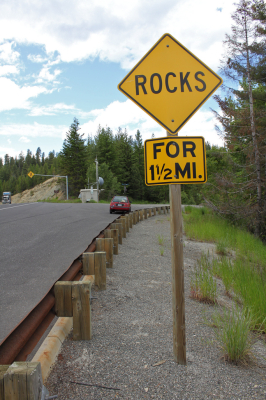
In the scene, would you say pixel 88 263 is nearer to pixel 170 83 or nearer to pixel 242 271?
pixel 170 83

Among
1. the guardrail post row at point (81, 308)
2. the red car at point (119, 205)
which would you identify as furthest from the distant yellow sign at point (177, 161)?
the red car at point (119, 205)

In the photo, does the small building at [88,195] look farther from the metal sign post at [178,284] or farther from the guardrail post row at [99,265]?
the metal sign post at [178,284]

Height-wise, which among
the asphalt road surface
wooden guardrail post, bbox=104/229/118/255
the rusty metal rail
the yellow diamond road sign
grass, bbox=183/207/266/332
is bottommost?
grass, bbox=183/207/266/332

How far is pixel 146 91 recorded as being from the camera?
Answer: 3053 millimetres

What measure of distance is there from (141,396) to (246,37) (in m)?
17.6

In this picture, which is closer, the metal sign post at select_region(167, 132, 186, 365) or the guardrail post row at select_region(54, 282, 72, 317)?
the metal sign post at select_region(167, 132, 186, 365)

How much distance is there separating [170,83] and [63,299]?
2.50 metres

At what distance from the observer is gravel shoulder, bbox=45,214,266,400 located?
253 centimetres

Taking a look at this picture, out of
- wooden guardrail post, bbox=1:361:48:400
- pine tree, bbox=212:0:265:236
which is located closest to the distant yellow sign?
wooden guardrail post, bbox=1:361:48:400

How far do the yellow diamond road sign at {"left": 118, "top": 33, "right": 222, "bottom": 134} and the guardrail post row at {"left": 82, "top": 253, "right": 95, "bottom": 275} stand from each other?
2527 mm

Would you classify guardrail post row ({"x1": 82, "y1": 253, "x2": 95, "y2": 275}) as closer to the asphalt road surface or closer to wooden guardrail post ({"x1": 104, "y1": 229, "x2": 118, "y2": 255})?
the asphalt road surface

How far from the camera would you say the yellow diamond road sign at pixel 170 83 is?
300 centimetres

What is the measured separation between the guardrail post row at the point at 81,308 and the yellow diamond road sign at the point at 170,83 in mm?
1875

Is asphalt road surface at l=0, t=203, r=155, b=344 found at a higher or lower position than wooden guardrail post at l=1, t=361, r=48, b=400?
lower
